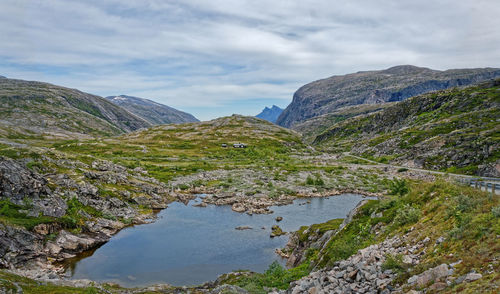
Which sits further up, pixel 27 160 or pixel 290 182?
pixel 27 160

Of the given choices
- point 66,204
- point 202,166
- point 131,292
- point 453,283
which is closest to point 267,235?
point 131,292

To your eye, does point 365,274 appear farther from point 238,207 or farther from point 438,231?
point 238,207

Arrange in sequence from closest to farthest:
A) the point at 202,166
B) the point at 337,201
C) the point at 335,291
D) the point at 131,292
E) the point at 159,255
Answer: the point at 335,291 → the point at 131,292 → the point at 159,255 → the point at 337,201 → the point at 202,166

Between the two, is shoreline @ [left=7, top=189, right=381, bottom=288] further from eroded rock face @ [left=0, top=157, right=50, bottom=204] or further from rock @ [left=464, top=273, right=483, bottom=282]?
rock @ [left=464, top=273, right=483, bottom=282]

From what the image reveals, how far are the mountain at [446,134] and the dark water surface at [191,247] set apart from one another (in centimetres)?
4389

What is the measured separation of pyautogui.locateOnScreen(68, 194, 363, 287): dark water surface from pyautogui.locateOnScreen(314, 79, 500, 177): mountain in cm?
4389

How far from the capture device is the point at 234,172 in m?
103

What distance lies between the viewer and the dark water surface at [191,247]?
39062 millimetres

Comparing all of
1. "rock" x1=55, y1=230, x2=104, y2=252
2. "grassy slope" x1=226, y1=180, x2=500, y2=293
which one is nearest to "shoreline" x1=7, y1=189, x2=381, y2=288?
"rock" x1=55, y1=230, x2=104, y2=252

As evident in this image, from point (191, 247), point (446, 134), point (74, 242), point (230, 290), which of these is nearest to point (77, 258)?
point (74, 242)

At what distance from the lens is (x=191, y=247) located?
47438 mm

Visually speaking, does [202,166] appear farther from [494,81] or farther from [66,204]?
[494,81]

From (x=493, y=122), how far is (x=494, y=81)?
73197mm

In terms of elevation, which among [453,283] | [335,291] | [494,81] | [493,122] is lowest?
[335,291]
